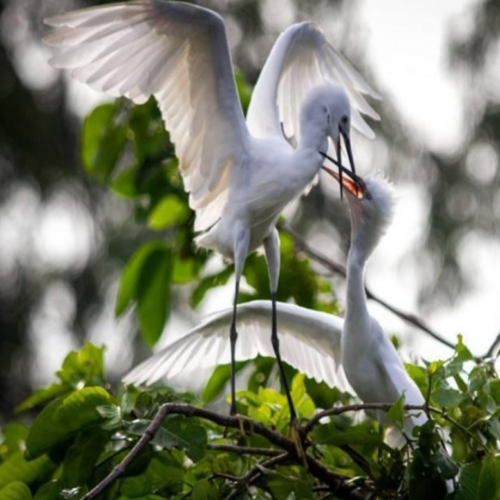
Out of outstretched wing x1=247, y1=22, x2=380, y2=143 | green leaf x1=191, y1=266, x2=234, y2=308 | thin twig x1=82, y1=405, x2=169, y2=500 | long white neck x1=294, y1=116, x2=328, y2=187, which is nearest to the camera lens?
thin twig x1=82, y1=405, x2=169, y2=500

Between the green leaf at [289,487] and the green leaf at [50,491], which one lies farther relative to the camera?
the green leaf at [50,491]

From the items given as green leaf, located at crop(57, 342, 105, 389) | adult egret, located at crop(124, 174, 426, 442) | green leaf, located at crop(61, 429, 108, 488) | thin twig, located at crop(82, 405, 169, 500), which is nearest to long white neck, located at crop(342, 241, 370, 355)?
adult egret, located at crop(124, 174, 426, 442)

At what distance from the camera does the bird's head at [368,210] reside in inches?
159

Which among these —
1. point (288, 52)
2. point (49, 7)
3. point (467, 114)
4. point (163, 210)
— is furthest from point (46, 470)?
point (49, 7)

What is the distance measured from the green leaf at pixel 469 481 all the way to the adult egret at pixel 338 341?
0.81 metres

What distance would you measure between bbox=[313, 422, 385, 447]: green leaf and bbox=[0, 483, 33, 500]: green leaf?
67 cm

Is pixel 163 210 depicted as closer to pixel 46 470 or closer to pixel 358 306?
pixel 358 306

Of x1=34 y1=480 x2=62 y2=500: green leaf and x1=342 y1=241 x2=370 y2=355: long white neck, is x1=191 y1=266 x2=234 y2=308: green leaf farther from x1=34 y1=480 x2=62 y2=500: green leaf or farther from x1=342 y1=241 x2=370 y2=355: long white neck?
x1=34 y1=480 x2=62 y2=500: green leaf

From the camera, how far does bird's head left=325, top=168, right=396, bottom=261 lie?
4.04m

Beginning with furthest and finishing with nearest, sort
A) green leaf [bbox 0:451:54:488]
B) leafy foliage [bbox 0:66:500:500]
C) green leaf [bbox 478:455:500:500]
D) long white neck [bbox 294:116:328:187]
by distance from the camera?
long white neck [bbox 294:116:328:187] → green leaf [bbox 0:451:54:488] → leafy foliage [bbox 0:66:500:500] → green leaf [bbox 478:455:500:500]

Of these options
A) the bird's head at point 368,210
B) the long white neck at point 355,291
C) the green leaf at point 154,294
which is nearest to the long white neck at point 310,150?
the bird's head at point 368,210

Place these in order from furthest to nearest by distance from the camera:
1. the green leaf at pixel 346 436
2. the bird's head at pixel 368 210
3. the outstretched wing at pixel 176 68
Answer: the bird's head at pixel 368 210
the outstretched wing at pixel 176 68
the green leaf at pixel 346 436

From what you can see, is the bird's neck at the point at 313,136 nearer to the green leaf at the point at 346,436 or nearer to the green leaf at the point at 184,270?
the green leaf at the point at 184,270

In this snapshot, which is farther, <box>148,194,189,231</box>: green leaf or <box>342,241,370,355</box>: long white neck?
<box>148,194,189,231</box>: green leaf
